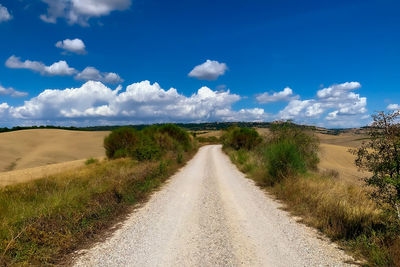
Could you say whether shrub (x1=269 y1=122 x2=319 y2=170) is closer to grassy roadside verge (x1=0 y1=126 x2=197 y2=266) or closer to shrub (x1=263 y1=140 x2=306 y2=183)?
shrub (x1=263 y1=140 x2=306 y2=183)

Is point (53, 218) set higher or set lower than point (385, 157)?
lower

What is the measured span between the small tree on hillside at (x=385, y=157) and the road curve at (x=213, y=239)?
1592 millimetres

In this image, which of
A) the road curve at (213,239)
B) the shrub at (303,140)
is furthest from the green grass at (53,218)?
the shrub at (303,140)

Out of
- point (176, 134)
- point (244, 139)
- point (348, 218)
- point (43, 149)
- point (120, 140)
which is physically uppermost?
point (176, 134)

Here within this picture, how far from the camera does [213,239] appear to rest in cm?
606

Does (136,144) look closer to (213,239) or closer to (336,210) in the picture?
(213,239)

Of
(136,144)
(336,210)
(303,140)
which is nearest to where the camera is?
(336,210)

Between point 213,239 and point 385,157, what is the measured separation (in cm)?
404

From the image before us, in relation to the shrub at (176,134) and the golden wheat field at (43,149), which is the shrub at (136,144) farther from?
the golden wheat field at (43,149)

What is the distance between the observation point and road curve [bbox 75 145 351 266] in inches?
195

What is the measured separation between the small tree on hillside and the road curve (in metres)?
1.59

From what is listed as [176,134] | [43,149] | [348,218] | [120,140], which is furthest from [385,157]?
[43,149]

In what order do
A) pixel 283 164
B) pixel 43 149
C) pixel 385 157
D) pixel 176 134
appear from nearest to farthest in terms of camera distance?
pixel 385 157 → pixel 283 164 → pixel 176 134 → pixel 43 149

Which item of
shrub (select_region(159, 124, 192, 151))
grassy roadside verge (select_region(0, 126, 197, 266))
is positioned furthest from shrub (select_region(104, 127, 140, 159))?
grassy roadside verge (select_region(0, 126, 197, 266))
